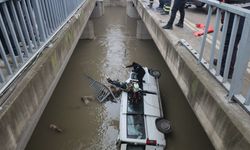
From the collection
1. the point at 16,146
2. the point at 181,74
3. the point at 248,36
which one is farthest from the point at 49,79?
the point at 248,36

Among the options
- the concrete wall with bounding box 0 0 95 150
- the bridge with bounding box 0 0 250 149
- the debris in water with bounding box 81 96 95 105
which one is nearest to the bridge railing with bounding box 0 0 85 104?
the bridge with bounding box 0 0 250 149

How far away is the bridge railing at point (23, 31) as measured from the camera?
109 inches

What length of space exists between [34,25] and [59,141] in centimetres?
418

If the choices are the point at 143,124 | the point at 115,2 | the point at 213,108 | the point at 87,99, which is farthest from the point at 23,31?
the point at 115,2

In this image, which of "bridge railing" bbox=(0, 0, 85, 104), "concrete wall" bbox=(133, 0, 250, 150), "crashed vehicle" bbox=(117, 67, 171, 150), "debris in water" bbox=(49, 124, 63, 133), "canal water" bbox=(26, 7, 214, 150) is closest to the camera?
"concrete wall" bbox=(133, 0, 250, 150)

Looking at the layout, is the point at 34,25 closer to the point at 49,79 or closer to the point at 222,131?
the point at 49,79

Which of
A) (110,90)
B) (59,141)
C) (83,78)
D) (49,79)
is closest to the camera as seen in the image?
(49,79)

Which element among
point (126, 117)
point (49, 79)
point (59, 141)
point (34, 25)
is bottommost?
point (59, 141)

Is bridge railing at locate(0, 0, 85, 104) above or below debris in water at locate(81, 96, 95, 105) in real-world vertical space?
above

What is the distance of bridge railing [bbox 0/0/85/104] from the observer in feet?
9.07

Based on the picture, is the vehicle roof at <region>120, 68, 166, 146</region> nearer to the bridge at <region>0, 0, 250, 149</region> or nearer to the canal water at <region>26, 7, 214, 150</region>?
the canal water at <region>26, 7, 214, 150</region>

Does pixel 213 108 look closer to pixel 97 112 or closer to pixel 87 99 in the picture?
pixel 97 112

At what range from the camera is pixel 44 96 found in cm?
360

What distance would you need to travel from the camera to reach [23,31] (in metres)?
3.39
